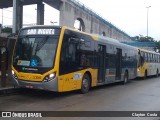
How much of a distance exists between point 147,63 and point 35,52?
765 inches

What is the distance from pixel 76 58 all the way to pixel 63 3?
2652 centimetres

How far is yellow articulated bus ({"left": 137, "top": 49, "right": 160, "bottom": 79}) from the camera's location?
90.2 ft

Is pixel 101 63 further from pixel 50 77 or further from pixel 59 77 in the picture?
pixel 50 77

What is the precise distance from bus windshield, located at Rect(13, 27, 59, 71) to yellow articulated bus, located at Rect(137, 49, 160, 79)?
51.1ft

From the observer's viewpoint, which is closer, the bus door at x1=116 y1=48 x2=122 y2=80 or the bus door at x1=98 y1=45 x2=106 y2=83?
the bus door at x1=98 y1=45 x2=106 y2=83

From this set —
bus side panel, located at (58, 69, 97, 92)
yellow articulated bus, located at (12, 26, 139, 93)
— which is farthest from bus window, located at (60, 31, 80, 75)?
bus side panel, located at (58, 69, 97, 92)

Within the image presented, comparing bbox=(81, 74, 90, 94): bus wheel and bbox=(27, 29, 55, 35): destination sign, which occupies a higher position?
bbox=(27, 29, 55, 35): destination sign

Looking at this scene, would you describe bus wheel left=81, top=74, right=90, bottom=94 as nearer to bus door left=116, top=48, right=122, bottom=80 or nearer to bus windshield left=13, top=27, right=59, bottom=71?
bus windshield left=13, top=27, right=59, bottom=71

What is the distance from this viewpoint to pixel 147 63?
30.1 metres

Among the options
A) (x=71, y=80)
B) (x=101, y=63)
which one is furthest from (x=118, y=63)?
(x=71, y=80)

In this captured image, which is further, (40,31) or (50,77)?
(40,31)

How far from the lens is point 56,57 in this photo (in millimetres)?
12195

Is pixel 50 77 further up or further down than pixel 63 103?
further up

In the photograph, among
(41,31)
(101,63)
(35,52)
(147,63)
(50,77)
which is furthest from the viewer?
(147,63)
